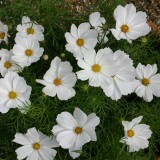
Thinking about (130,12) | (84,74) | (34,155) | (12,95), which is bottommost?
(34,155)

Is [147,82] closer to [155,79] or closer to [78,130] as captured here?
[155,79]

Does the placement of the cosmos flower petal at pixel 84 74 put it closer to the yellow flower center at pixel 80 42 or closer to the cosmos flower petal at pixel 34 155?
the yellow flower center at pixel 80 42

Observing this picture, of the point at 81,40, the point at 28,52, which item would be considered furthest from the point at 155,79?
the point at 28,52

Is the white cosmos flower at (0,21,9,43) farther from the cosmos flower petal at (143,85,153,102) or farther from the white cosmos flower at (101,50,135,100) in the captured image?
the cosmos flower petal at (143,85,153,102)

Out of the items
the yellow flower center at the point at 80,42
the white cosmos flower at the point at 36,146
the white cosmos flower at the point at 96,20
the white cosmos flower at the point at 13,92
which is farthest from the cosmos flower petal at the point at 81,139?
the white cosmos flower at the point at 96,20

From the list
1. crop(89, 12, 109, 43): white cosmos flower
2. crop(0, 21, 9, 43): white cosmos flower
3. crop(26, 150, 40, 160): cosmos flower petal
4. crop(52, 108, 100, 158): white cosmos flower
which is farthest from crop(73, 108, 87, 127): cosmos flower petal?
crop(0, 21, 9, 43): white cosmos flower

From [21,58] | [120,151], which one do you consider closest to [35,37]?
[21,58]
